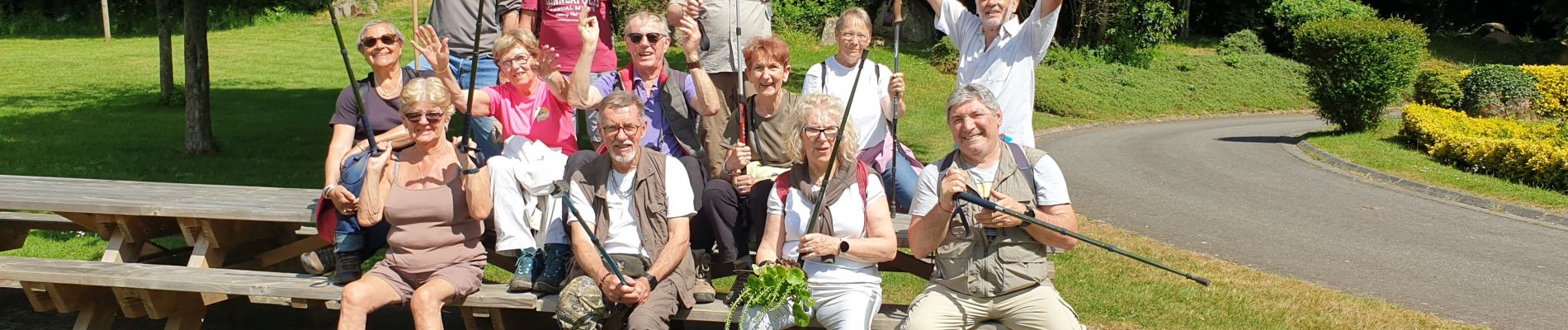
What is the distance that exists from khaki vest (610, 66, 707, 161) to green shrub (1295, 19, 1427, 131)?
13.3 meters

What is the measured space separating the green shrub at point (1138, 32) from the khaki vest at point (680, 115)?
72.6 ft

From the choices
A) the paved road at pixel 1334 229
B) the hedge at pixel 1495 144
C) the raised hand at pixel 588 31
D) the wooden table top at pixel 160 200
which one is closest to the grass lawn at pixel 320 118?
the paved road at pixel 1334 229

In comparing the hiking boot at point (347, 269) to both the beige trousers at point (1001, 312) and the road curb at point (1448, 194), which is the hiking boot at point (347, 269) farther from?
the road curb at point (1448, 194)

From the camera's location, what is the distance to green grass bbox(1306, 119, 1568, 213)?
11.7 metres

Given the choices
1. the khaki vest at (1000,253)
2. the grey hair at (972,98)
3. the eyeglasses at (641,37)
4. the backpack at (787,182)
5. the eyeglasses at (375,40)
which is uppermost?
the eyeglasses at (641,37)

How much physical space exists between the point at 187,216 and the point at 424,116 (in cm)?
162

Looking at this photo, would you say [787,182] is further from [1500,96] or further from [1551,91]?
[1551,91]

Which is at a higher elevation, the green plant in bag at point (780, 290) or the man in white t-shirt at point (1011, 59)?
the man in white t-shirt at point (1011, 59)

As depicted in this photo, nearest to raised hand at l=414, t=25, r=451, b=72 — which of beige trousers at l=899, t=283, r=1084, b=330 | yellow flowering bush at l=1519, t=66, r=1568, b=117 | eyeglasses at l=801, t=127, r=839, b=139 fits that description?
eyeglasses at l=801, t=127, r=839, b=139

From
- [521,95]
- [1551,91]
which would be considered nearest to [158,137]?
[521,95]

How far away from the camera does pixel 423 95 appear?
4602 millimetres

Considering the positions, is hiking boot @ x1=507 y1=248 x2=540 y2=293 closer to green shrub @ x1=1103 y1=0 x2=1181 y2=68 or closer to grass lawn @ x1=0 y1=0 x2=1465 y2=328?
grass lawn @ x1=0 y1=0 x2=1465 y2=328

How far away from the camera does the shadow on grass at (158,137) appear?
1120 centimetres

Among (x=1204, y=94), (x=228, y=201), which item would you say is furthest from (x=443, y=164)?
(x=1204, y=94)
